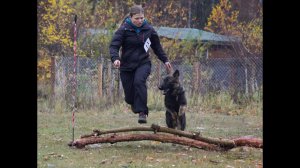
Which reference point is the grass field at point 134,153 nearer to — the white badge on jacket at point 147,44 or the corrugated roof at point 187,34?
the white badge on jacket at point 147,44

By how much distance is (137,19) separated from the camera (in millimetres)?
10070

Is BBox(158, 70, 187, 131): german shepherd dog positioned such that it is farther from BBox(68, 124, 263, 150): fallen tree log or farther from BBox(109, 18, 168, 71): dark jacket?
BBox(68, 124, 263, 150): fallen tree log

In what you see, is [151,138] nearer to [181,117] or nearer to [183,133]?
[183,133]

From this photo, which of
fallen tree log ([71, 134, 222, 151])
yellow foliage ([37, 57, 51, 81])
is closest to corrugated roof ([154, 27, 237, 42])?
yellow foliage ([37, 57, 51, 81])

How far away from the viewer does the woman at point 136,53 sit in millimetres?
10172

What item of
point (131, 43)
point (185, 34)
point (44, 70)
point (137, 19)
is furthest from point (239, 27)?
point (137, 19)

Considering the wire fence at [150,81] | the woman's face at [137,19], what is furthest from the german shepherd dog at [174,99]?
the wire fence at [150,81]

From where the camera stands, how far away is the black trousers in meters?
10.2

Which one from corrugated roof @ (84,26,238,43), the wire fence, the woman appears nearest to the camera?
the woman

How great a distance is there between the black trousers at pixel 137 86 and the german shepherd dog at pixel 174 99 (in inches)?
29.9

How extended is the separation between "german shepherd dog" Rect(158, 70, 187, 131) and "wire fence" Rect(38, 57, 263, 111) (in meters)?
7.87

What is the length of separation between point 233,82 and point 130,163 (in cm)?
1366

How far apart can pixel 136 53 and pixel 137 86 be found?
0.56 m
